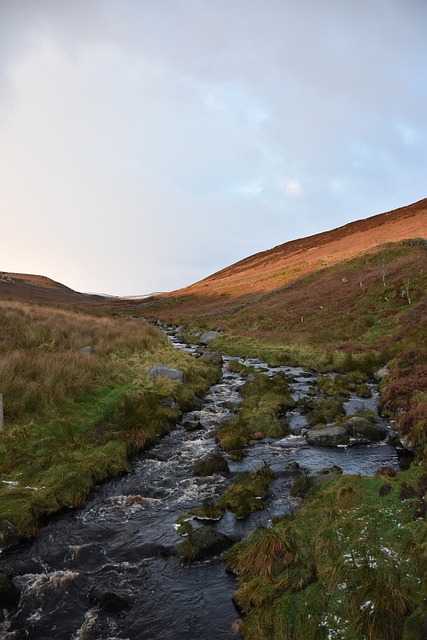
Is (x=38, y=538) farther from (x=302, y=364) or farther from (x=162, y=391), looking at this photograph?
(x=302, y=364)

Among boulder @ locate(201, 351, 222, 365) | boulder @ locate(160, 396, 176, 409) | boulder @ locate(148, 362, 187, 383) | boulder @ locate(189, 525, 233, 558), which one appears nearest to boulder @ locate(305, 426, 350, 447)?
boulder @ locate(160, 396, 176, 409)

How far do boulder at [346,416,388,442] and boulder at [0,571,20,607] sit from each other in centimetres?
1184

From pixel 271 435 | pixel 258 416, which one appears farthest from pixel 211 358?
pixel 271 435

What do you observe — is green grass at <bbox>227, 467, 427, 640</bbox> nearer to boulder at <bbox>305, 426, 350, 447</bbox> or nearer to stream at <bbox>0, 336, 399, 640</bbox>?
stream at <bbox>0, 336, 399, 640</bbox>

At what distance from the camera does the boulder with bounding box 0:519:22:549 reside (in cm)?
951

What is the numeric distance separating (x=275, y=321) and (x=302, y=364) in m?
19.5

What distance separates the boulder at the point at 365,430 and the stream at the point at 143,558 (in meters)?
0.63

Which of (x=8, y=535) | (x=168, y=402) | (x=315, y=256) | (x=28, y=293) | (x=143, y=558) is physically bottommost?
(x=143, y=558)

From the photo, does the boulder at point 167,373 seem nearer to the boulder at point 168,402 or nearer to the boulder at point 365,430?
the boulder at point 168,402

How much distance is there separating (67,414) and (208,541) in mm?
8359

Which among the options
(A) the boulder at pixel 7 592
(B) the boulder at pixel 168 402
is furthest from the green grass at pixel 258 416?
(A) the boulder at pixel 7 592

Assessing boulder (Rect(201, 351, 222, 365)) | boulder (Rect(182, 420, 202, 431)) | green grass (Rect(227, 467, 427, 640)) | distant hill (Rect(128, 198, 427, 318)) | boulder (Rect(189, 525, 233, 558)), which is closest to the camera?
green grass (Rect(227, 467, 427, 640))

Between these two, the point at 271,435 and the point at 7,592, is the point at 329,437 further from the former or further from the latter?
the point at 7,592

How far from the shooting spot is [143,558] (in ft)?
30.6
